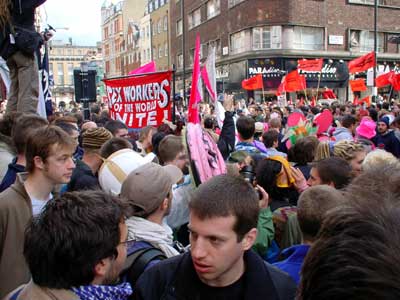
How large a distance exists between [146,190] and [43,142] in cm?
86

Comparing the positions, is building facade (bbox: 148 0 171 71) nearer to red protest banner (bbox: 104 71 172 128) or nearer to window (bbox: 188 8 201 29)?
window (bbox: 188 8 201 29)

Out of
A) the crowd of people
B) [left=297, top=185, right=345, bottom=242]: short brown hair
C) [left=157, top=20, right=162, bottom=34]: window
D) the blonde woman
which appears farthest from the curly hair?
[left=157, top=20, right=162, bottom=34]: window

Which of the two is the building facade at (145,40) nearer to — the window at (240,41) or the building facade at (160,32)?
the building facade at (160,32)

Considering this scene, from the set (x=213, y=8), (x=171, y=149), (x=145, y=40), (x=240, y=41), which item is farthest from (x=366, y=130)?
(x=145, y=40)

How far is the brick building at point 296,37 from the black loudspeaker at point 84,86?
2227 cm

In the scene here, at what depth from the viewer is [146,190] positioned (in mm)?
2490

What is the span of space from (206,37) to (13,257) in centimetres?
3901

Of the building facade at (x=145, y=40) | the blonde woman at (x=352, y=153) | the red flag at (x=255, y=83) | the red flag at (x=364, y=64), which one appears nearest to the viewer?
the blonde woman at (x=352, y=153)

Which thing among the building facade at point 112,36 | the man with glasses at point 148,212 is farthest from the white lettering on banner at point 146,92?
the building facade at point 112,36

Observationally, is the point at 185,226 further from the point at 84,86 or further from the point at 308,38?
the point at 308,38

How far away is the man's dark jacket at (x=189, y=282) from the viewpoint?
185cm

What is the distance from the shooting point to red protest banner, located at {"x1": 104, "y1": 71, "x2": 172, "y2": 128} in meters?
6.44

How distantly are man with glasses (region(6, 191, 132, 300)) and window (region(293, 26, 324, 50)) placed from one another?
32211 mm

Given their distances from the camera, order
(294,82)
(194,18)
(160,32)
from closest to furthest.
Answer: (294,82)
(194,18)
(160,32)
